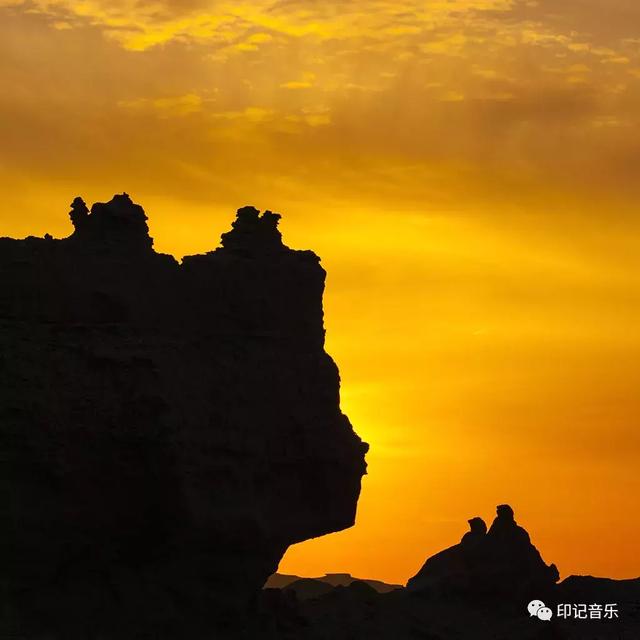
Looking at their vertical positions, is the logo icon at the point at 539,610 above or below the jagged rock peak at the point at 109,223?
below

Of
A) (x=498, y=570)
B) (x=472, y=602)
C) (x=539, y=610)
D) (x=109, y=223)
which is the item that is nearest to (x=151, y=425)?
(x=109, y=223)

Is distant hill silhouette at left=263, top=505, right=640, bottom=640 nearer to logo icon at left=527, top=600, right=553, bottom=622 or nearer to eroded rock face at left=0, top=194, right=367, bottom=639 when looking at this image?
logo icon at left=527, top=600, right=553, bottom=622

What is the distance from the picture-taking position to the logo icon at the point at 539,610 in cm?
7175

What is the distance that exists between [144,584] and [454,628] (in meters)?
16.1

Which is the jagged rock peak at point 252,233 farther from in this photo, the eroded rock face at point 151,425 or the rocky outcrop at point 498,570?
the rocky outcrop at point 498,570

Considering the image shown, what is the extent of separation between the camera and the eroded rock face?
56.2 meters

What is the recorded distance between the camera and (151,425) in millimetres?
57312

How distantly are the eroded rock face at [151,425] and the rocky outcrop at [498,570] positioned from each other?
38.6 ft

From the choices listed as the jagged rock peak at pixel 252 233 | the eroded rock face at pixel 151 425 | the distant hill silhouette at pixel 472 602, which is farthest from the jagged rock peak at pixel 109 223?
the distant hill silhouette at pixel 472 602

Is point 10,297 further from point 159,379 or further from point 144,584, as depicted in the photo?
point 144,584

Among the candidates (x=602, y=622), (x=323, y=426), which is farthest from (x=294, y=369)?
(x=602, y=622)

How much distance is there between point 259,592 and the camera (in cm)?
6375

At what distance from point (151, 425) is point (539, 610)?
2245 cm

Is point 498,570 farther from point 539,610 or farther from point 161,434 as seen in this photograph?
point 161,434
